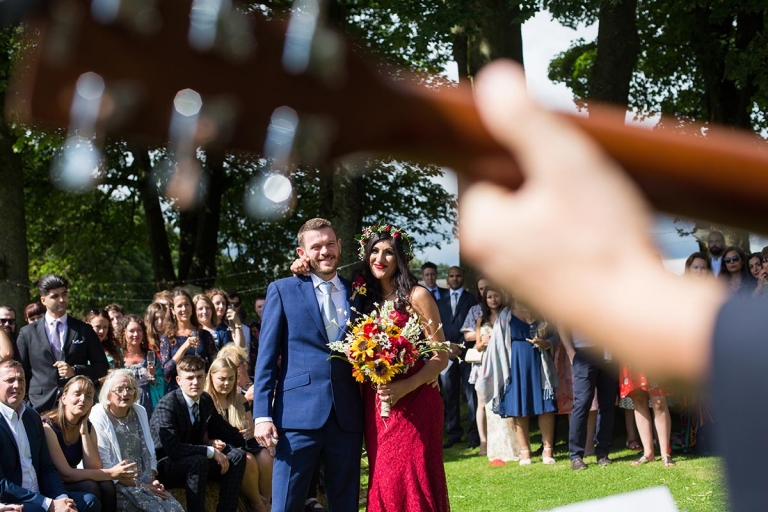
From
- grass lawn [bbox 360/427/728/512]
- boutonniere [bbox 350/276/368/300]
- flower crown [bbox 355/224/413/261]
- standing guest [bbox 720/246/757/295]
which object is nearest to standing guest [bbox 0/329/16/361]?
grass lawn [bbox 360/427/728/512]

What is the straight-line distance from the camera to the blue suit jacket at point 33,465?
639cm

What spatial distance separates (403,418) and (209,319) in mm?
3860

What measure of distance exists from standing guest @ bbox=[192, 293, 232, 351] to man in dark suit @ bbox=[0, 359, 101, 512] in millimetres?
2744

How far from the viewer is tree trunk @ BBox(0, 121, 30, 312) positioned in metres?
14.5

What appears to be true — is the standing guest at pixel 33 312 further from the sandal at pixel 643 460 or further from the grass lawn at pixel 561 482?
the sandal at pixel 643 460

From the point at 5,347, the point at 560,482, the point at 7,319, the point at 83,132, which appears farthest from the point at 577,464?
the point at 83,132

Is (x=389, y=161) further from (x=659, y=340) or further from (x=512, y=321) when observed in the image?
(x=512, y=321)

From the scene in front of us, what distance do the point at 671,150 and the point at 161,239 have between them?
21.8 metres

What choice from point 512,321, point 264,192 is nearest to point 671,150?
point 264,192

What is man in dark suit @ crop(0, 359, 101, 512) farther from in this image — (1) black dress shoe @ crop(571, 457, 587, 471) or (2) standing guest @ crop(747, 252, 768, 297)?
(2) standing guest @ crop(747, 252, 768, 297)

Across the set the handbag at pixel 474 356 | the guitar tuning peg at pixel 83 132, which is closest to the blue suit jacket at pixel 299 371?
the guitar tuning peg at pixel 83 132

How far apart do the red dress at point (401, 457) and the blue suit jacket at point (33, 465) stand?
89.5 inches

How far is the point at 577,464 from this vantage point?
9664mm

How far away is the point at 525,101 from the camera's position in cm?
98
